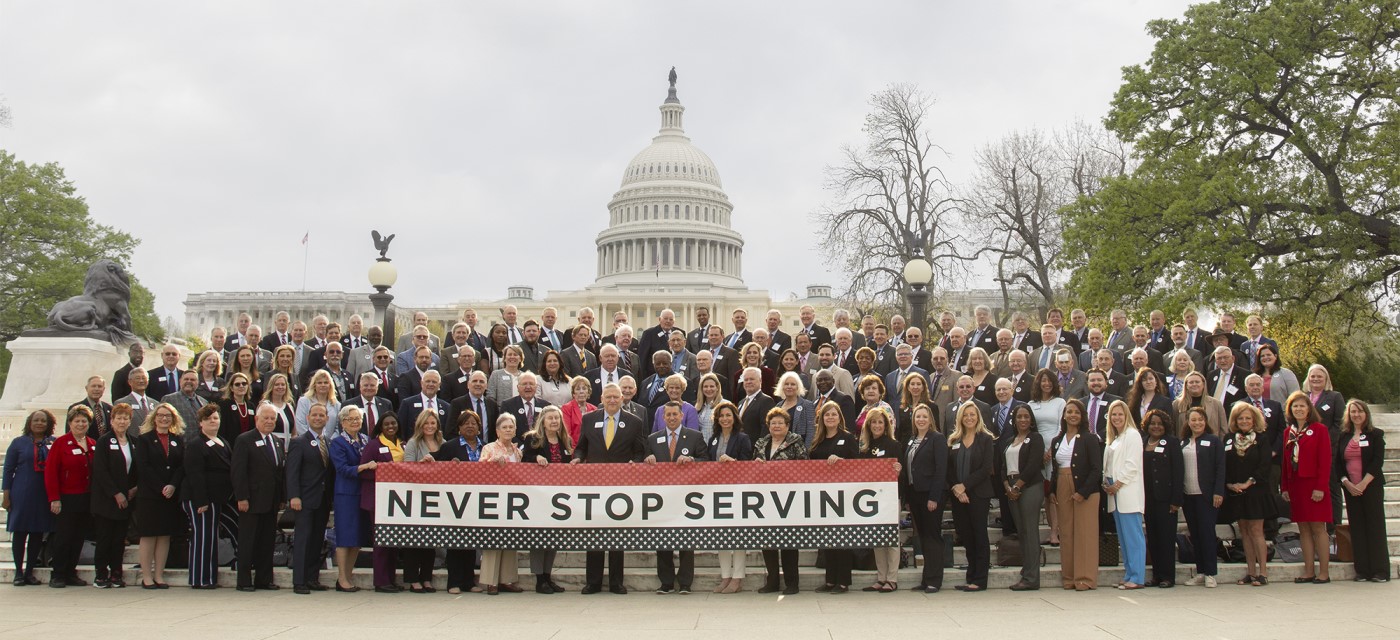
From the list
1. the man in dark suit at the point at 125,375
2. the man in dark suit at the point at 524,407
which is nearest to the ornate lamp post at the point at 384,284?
the man in dark suit at the point at 125,375

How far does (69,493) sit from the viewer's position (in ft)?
37.1

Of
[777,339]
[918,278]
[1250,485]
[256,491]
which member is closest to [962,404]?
[1250,485]

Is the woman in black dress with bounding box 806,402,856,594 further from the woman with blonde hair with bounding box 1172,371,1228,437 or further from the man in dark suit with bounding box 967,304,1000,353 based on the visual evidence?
the man in dark suit with bounding box 967,304,1000,353

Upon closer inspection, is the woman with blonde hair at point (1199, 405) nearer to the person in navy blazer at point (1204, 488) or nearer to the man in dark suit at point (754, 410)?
the person in navy blazer at point (1204, 488)

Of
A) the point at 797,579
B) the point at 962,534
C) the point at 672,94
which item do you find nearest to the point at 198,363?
the point at 797,579

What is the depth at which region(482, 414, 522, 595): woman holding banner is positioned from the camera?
35.7 feet

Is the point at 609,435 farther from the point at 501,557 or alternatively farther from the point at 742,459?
the point at 501,557

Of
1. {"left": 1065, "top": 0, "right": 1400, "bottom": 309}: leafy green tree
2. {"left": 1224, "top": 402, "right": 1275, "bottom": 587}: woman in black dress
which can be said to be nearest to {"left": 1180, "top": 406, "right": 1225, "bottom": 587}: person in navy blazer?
{"left": 1224, "top": 402, "right": 1275, "bottom": 587}: woman in black dress

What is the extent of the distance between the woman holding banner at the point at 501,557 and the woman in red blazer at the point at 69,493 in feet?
13.1

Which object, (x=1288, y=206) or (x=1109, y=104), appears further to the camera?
(x=1109, y=104)

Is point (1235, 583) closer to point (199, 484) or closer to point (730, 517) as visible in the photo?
point (730, 517)

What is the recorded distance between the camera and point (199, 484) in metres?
11.1

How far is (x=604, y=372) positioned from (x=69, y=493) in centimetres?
577

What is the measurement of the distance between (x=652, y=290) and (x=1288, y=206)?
341 ft
